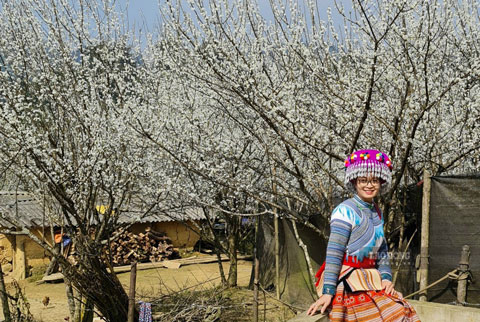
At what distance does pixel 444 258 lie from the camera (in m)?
4.74

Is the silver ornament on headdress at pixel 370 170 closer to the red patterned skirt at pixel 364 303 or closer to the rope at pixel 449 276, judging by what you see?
the red patterned skirt at pixel 364 303

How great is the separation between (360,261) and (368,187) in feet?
1.22

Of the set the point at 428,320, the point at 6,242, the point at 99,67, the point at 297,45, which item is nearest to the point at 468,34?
the point at 297,45

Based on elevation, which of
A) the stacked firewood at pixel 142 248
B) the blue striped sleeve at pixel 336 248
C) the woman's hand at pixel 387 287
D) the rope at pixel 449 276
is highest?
the blue striped sleeve at pixel 336 248

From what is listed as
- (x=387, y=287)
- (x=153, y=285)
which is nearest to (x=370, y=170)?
(x=387, y=287)

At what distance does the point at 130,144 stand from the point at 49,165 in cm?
111

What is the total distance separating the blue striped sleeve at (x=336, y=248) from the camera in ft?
8.43

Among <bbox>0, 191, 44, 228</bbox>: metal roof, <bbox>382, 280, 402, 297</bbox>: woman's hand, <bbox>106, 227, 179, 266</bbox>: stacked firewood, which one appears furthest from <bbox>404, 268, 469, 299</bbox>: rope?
<bbox>106, 227, 179, 266</bbox>: stacked firewood

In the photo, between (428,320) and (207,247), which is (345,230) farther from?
(207,247)

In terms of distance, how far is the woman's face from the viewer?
2670mm

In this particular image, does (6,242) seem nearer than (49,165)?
No

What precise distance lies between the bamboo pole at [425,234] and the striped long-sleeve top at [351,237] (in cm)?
233

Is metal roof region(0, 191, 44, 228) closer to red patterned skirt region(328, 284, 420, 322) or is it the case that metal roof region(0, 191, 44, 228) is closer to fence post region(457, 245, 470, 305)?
fence post region(457, 245, 470, 305)

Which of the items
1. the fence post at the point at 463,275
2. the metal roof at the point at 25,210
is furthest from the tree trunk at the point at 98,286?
the metal roof at the point at 25,210
